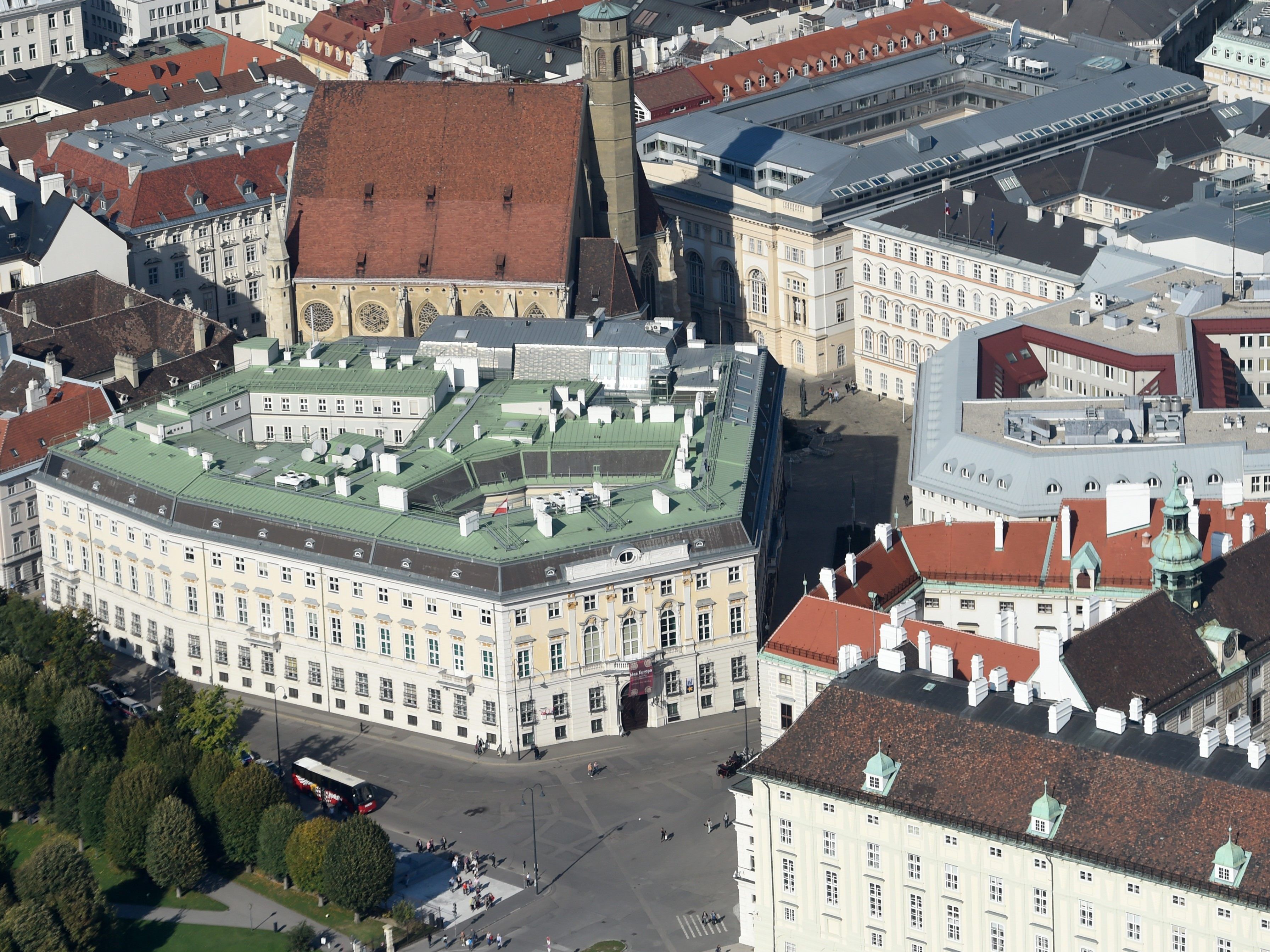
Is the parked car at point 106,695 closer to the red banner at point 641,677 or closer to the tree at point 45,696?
the tree at point 45,696

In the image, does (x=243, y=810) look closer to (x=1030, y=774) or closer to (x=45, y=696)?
(x=45, y=696)

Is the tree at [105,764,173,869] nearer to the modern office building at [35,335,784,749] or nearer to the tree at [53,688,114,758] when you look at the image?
the tree at [53,688,114,758]

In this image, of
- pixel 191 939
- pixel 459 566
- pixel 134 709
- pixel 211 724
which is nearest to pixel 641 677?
pixel 459 566

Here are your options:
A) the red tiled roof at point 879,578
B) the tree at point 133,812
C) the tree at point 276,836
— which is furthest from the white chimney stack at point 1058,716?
the tree at point 133,812

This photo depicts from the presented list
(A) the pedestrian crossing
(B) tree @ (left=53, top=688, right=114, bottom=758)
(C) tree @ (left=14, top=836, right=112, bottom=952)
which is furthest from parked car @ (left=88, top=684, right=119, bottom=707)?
(A) the pedestrian crossing

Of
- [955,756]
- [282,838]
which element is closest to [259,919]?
[282,838]

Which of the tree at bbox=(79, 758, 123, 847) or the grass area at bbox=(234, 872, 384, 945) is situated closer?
the grass area at bbox=(234, 872, 384, 945)
